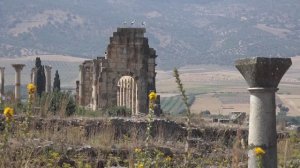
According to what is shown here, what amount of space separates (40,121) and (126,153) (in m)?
3.57

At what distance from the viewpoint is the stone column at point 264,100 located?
9.13m

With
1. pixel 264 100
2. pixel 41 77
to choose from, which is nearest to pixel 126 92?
pixel 41 77

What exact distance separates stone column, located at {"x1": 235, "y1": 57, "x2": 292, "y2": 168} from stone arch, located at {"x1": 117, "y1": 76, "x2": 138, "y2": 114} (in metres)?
24.7

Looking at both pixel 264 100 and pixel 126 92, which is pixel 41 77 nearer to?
pixel 126 92

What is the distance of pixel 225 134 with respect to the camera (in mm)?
19938

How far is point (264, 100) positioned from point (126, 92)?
27.5 metres

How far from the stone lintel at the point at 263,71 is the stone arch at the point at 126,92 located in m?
24.7

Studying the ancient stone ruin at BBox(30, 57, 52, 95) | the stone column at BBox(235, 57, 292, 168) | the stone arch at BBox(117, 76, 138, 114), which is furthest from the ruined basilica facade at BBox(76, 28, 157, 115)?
the stone column at BBox(235, 57, 292, 168)

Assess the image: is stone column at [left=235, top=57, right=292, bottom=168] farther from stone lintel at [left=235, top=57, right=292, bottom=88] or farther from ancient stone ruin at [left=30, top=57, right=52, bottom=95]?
ancient stone ruin at [left=30, top=57, right=52, bottom=95]

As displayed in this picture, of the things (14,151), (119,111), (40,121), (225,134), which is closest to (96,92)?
(119,111)

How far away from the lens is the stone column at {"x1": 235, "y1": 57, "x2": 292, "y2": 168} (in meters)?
9.13

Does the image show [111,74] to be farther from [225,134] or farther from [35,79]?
[225,134]

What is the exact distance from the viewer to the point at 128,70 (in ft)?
111

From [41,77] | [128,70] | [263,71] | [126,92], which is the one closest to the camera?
[263,71]
